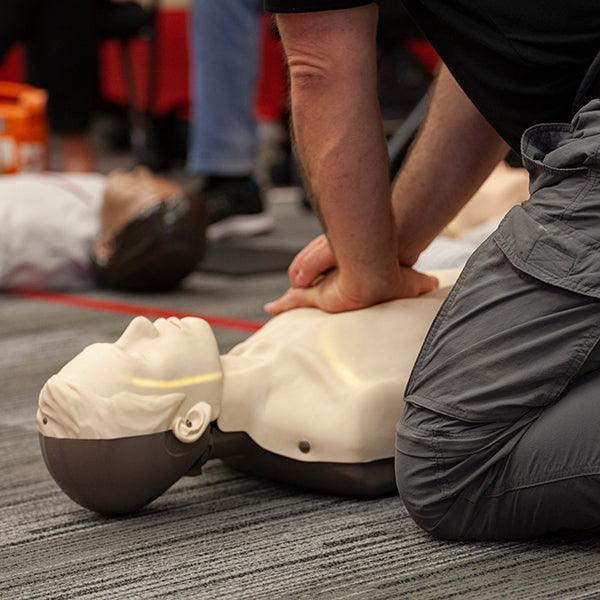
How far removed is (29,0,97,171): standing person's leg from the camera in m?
3.12

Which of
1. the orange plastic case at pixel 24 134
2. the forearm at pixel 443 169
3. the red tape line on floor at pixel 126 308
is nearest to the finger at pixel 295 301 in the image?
the forearm at pixel 443 169

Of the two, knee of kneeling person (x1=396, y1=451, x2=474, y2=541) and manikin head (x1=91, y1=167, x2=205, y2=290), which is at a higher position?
knee of kneeling person (x1=396, y1=451, x2=474, y2=541)

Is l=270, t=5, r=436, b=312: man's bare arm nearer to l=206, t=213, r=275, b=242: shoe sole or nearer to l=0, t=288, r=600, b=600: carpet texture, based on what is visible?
l=0, t=288, r=600, b=600: carpet texture

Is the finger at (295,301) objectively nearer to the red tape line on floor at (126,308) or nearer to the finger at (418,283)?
the finger at (418,283)

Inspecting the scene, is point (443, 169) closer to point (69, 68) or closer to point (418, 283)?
point (418, 283)

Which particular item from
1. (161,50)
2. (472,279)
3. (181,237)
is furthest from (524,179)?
(161,50)

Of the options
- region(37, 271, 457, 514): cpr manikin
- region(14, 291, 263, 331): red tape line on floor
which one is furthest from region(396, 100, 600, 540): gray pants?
region(14, 291, 263, 331): red tape line on floor

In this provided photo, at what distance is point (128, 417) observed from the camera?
1058 millimetres

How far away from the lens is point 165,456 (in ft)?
3.53

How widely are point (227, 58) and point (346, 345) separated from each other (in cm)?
171

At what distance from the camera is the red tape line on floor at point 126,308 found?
77.3 inches

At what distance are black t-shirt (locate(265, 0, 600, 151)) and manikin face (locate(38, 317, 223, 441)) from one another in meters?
0.31

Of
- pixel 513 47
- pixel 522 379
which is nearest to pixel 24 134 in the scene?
pixel 513 47

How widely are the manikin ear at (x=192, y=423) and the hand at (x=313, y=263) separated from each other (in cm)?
22
